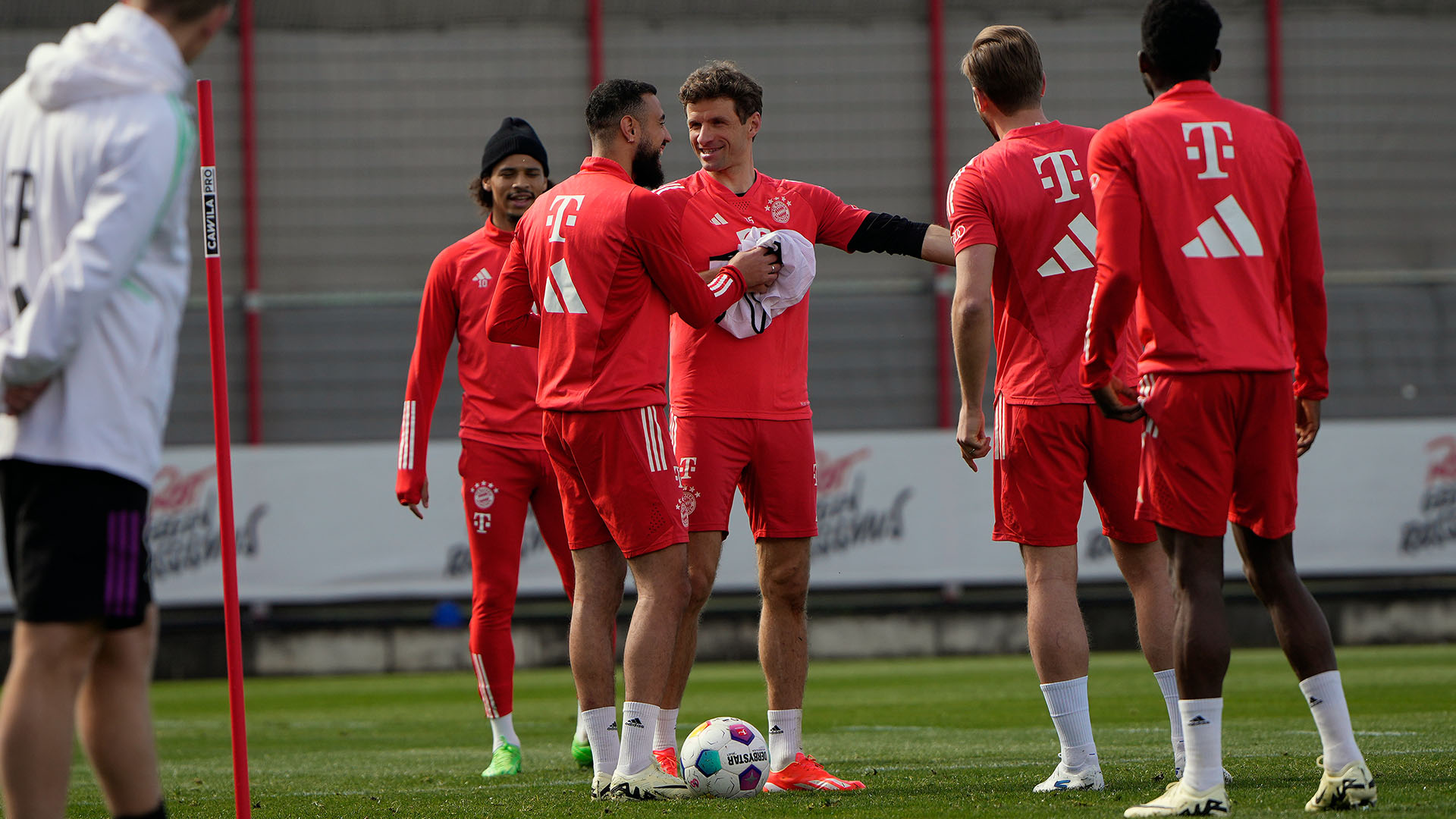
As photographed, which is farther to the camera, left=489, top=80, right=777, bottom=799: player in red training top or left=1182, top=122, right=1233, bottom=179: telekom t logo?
left=489, top=80, right=777, bottom=799: player in red training top

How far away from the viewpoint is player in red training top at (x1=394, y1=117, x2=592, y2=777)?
250 inches

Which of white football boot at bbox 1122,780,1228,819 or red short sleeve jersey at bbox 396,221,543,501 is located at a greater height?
red short sleeve jersey at bbox 396,221,543,501

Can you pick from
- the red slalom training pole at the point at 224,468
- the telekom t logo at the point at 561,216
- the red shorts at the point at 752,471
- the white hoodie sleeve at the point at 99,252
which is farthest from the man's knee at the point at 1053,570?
the white hoodie sleeve at the point at 99,252

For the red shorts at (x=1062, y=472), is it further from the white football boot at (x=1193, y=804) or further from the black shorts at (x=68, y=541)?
the black shorts at (x=68, y=541)

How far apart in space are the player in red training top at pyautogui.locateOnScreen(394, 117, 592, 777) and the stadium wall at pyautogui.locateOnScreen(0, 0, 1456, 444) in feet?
36.8

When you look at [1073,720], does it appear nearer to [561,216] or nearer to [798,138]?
[561,216]

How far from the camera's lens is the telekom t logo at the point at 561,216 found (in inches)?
197

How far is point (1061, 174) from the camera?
505 cm

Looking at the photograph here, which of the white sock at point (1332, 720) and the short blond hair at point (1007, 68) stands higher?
the short blond hair at point (1007, 68)

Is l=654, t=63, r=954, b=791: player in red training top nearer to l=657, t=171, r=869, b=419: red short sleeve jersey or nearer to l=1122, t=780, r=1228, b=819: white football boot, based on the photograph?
l=657, t=171, r=869, b=419: red short sleeve jersey

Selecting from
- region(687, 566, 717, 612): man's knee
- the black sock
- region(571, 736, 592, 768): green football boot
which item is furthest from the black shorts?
region(571, 736, 592, 768): green football boot

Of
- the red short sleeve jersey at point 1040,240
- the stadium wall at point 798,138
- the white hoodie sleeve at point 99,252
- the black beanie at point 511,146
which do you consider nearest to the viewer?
the white hoodie sleeve at point 99,252

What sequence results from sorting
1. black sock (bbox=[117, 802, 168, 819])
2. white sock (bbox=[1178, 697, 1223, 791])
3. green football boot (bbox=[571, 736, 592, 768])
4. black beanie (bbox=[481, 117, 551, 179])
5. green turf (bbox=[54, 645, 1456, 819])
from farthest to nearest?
black beanie (bbox=[481, 117, 551, 179]) < green football boot (bbox=[571, 736, 592, 768]) < green turf (bbox=[54, 645, 1456, 819]) < white sock (bbox=[1178, 697, 1223, 791]) < black sock (bbox=[117, 802, 168, 819])

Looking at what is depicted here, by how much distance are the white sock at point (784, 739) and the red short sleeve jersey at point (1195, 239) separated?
1823mm
